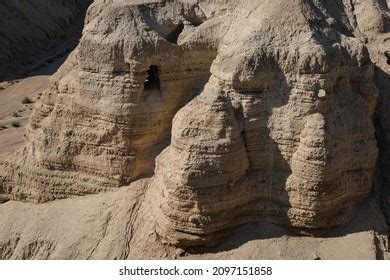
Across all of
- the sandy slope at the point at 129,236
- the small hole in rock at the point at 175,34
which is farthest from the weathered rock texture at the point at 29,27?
the small hole in rock at the point at 175,34

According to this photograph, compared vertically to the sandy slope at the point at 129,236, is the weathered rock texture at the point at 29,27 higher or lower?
higher

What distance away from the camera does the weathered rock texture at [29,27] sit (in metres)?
38.3

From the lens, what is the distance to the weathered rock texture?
3831 cm

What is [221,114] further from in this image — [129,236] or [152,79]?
[129,236]

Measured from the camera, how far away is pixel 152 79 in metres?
11.8

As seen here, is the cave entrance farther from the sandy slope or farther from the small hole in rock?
the sandy slope

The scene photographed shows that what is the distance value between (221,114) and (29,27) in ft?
112

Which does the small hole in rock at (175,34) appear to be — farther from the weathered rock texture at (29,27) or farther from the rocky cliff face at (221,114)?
the weathered rock texture at (29,27)

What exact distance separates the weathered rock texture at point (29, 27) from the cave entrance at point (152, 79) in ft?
90.8

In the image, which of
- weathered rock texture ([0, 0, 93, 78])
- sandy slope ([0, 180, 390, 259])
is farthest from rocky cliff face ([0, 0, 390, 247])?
weathered rock texture ([0, 0, 93, 78])

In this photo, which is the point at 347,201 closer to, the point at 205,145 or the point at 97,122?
the point at 205,145

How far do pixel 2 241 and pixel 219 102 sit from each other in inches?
238

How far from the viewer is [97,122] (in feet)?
38.6

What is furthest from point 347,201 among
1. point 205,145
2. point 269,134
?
point 205,145
